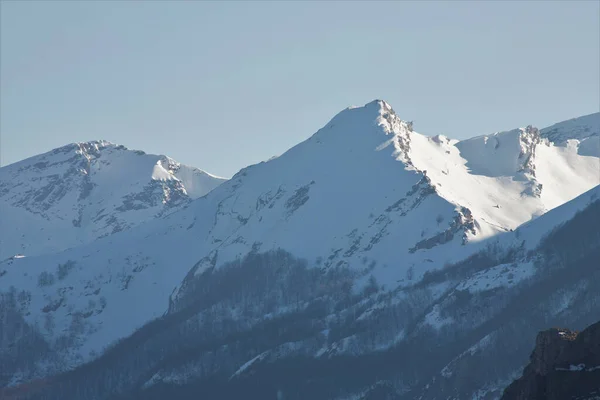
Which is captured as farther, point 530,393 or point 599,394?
point 530,393

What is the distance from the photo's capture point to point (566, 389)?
192 m

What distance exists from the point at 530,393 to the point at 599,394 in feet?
44.8

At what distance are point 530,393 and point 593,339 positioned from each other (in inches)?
385

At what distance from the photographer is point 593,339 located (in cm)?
19738

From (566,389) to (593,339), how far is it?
8.20 m

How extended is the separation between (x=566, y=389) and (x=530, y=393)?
26.5 feet

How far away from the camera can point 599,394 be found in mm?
187500

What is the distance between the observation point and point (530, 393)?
655ft
